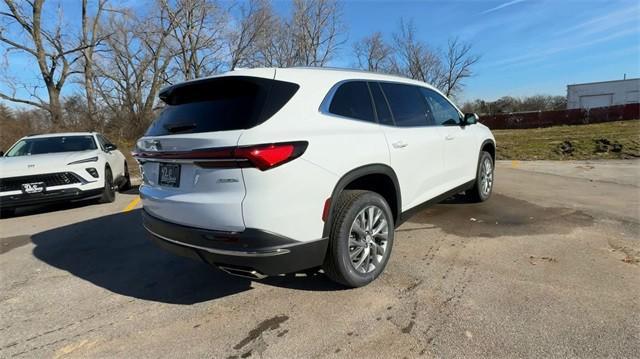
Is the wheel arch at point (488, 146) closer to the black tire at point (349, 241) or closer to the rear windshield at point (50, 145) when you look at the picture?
the black tire at point (349, 241)

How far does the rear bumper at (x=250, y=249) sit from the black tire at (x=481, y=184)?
377 centimetres

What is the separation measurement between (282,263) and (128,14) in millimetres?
31638

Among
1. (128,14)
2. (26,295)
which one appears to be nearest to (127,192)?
(26,295)

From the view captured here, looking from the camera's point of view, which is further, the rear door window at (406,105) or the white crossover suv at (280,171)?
the rear door window at (406,105)

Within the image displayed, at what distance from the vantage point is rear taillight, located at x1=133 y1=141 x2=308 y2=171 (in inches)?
98.7

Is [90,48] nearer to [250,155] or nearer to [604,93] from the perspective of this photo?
[250,155]

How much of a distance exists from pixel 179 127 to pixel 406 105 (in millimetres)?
2339

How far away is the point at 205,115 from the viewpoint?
114 inches

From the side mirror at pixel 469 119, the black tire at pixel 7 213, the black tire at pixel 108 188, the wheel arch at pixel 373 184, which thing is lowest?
the black tire at pixel 7 213

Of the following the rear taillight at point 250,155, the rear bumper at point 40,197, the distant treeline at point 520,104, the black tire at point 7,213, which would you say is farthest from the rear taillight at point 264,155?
the distant treeline at point 520,104

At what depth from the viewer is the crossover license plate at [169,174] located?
2.91 m

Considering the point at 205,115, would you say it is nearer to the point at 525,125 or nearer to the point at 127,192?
the point at 127,192

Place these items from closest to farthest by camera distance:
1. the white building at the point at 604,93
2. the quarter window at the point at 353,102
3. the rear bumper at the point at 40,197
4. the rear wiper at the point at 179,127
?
1. the rear wiper at the point at 179,127
2. the quarter window at the point at 353,102
3. the rear bumper at the point at 40,197
4. the white building at the point at 604,93

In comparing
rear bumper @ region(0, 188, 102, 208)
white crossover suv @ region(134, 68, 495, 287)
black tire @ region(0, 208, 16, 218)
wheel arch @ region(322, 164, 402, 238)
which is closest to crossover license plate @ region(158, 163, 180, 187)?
white crossover suv @ region(134, 68, 495, 287)
